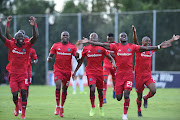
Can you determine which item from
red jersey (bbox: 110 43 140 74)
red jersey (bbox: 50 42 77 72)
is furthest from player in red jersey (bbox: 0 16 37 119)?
red jersey (bbox: 110 43 140 74)

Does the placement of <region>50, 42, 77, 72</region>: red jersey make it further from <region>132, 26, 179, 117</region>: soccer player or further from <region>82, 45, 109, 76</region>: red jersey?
<region>132, 26, 179, 117</region>: soccer player

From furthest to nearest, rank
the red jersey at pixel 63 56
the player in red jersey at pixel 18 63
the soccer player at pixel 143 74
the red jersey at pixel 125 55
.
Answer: the soccer player at pixel 143 74 → the red jersey at pixel 63 56 → the red jersey at pixel 125 55 → the player in red jersey at pixel 18 63

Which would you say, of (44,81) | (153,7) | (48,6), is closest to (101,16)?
(44,81)

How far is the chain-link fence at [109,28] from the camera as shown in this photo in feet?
92.6

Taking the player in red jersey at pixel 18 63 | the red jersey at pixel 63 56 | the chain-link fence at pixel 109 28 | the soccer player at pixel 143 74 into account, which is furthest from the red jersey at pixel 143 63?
the chain-link fence at pixel 109 28

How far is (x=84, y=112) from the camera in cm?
1349

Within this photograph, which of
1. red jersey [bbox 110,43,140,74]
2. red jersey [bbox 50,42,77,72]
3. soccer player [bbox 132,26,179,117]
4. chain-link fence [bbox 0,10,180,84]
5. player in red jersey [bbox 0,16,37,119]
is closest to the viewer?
player in red jersey [bbox 0,16,37,119]

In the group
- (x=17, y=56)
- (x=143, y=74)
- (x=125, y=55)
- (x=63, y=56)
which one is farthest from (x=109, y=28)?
(x=17, y=56)

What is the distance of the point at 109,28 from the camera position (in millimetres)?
29969

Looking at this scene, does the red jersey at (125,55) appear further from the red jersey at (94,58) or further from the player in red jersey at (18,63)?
the player in red jersey at (18,63)

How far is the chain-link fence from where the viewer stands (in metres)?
28.2

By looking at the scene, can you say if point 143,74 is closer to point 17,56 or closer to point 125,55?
point 125,55

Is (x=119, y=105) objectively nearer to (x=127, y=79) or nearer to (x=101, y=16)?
(x=127, y=79)

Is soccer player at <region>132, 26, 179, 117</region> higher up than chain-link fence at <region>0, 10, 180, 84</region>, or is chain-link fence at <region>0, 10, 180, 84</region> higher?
chain-link fence at <region>0, 10, 180, 84</region>
